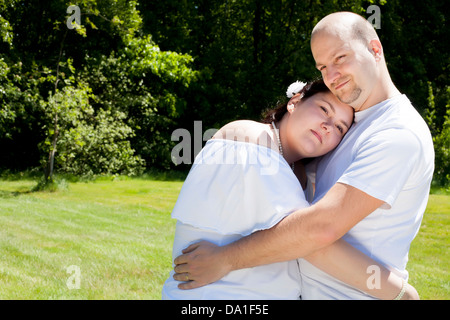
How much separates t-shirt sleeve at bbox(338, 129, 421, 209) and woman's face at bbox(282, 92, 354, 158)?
34 centimetres

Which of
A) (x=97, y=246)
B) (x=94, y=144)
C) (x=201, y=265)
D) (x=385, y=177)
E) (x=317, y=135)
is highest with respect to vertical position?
(x=317, y=135)

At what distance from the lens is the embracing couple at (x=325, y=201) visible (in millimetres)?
1944

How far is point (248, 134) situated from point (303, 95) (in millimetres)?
433

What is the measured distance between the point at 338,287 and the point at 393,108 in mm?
760

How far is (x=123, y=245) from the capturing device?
7016 millimetres

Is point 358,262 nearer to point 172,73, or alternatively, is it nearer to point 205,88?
point 172,73

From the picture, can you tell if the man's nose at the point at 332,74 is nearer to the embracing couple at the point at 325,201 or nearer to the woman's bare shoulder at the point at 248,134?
the embracing couple at the point at 325,201

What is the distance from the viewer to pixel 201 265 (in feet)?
6.81

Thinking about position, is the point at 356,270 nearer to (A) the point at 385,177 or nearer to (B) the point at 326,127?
(A) the point at 385,177

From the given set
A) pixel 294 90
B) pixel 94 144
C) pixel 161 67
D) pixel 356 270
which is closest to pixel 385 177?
pixel 356 270

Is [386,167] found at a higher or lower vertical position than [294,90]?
lower


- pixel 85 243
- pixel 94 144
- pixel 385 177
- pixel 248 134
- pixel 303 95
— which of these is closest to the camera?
pixel 385 177
